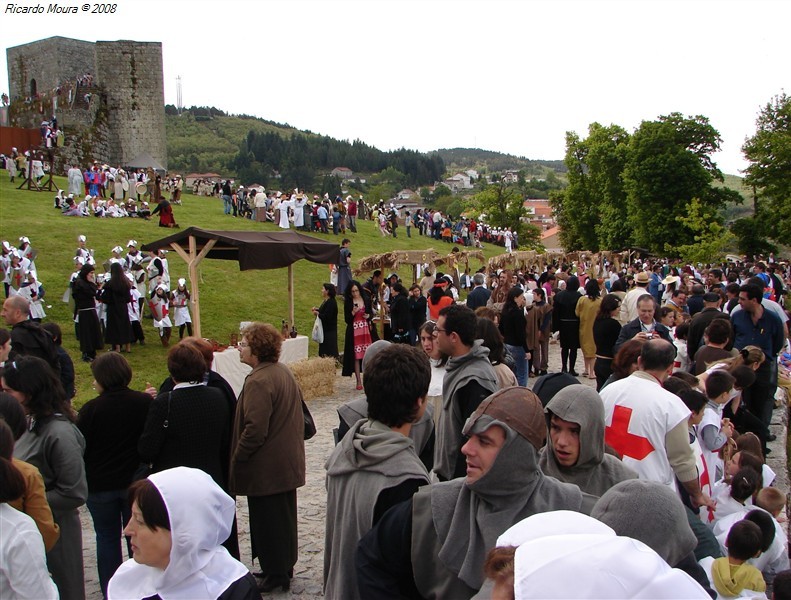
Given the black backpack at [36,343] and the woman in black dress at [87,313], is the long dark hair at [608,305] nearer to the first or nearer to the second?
the black backpack at [36,343]

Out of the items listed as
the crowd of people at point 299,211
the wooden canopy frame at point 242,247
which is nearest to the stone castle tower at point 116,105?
the crowd of people at point 299,211

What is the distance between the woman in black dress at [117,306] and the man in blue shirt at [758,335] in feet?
34.2

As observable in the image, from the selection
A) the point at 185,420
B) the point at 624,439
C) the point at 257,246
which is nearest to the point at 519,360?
the point at 257,246

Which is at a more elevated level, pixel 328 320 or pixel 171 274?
pixel 171 274

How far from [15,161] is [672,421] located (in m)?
34.3

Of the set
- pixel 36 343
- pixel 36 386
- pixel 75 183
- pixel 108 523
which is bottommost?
pixel 108 523

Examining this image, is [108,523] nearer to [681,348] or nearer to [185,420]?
[185,420]

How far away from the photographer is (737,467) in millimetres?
5070

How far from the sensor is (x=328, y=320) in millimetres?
12914

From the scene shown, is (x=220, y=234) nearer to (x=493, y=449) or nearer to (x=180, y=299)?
(x=180, y=299)

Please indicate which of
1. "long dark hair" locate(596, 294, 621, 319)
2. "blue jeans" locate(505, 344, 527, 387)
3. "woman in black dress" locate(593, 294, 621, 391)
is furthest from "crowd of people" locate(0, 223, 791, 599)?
"blue jeans" locate(505, 344, 527, 387)

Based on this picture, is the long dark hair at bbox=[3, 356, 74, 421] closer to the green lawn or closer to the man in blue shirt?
the man in blue shirt

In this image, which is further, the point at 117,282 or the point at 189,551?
the point at 117,282

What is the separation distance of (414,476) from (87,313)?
1163 cm
